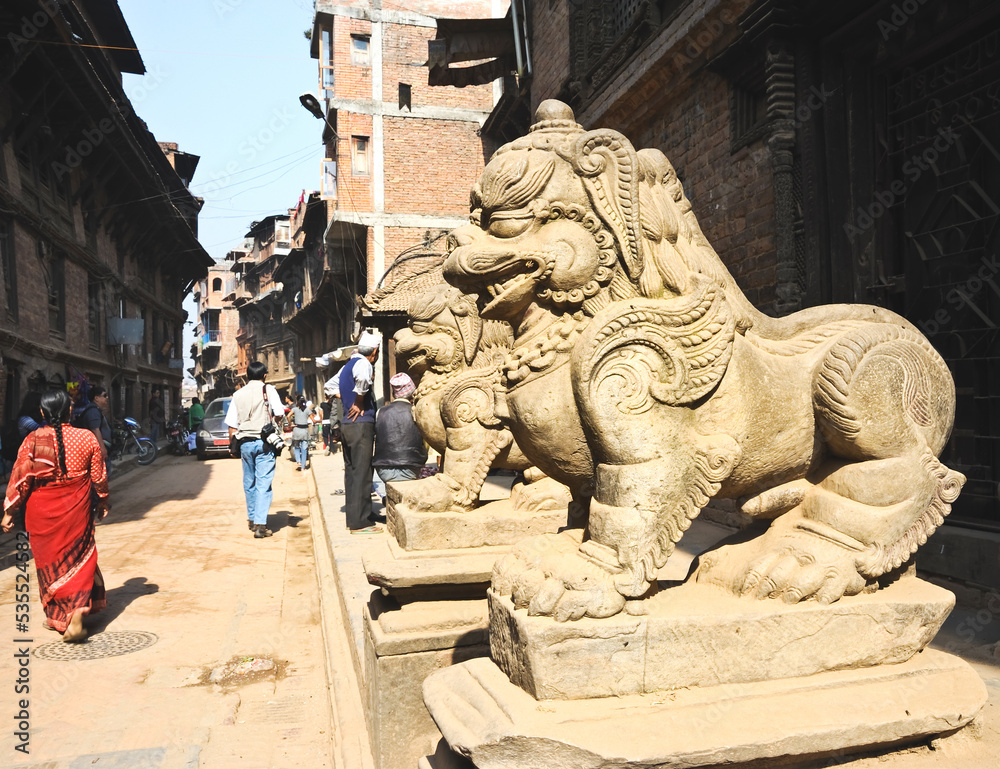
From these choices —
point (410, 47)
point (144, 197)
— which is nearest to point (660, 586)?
point (410, 47)

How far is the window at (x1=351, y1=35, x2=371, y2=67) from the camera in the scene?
68.1ft

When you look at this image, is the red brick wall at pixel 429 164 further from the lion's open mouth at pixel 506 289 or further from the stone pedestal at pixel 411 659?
the lion's open mouth at pixel 506 289

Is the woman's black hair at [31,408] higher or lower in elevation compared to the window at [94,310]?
lower

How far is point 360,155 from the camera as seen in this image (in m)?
20.4

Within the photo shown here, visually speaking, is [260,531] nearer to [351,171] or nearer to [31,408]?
[31,408]

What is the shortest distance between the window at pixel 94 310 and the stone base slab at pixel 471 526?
19.2 m

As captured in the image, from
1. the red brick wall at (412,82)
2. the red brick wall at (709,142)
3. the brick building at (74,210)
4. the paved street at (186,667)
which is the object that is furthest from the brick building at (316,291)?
the paved street at (186,667)

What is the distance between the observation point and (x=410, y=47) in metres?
21.2

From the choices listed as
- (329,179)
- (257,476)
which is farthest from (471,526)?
(329,179)

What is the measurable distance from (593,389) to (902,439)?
91 centimetres

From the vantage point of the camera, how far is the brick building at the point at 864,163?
4711mm

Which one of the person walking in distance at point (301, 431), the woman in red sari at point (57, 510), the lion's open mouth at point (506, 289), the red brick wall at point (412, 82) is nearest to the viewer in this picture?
the lion's open mouth at point (506, 289)

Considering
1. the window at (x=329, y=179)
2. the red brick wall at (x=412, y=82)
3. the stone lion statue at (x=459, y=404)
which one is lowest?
the stone lion statue at (x=459, y=404)

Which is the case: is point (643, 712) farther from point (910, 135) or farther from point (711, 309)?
point (910, 135)
